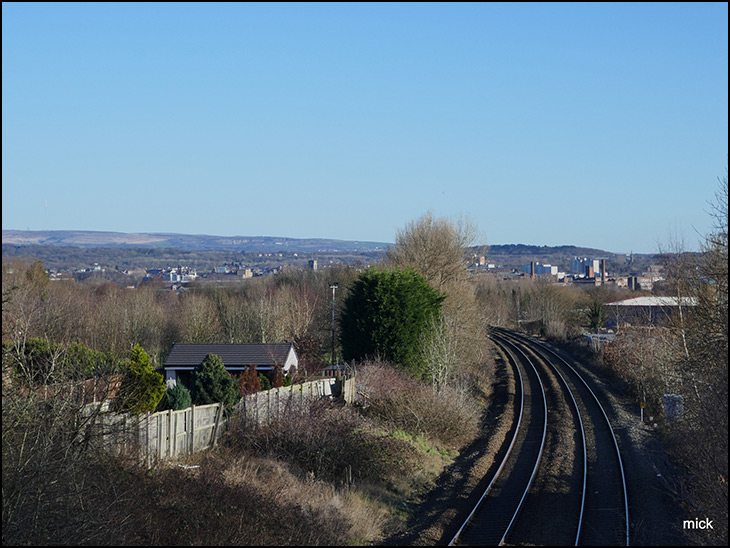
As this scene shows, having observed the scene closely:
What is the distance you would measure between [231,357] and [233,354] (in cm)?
28

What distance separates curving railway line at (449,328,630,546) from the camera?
15.6 m

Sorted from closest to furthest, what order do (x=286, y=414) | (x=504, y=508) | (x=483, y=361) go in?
1. (x=504, y=508)
2. (x=286, y=414)
3. (x=483, y=361)

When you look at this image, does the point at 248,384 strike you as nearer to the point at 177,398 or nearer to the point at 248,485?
the point at 177,398

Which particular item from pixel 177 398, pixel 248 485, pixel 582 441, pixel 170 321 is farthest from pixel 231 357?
pixel 170 321

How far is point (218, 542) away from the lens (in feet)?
39.9

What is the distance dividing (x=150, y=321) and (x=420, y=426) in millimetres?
31660

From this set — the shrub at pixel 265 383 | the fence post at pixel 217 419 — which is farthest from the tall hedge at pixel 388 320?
the fence post at pixel 217 419

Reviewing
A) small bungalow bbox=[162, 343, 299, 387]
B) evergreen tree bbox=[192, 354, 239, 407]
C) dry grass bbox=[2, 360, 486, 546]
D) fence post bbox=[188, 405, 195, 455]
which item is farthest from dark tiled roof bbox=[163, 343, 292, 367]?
fence post bbox=[188, 405, 195, 455]

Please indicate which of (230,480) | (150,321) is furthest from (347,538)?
(150,321)

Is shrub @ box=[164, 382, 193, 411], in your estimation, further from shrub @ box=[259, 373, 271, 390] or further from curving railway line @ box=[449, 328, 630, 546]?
curving railway line @ box=[449, 328, 630, 546]

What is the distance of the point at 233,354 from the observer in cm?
3438

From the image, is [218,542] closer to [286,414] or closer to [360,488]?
[360,488]

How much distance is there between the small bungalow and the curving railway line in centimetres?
1117

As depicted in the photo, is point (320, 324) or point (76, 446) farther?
point (320, 324)
